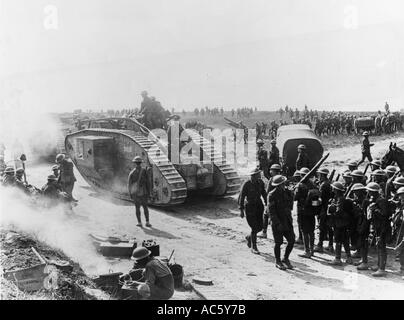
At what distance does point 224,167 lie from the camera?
561 inches

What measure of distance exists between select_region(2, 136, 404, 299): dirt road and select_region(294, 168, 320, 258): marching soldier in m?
0.30

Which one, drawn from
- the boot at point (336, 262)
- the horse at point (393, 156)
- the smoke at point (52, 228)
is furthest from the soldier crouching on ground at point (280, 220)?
the horse at point (393, 156)

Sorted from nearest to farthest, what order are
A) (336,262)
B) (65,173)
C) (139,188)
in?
(336,262)
(139,188)
(65,173)

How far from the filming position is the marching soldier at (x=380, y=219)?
8.00 metres

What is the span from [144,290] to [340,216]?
13.4 feet

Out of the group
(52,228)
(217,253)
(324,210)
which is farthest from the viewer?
(52,228)

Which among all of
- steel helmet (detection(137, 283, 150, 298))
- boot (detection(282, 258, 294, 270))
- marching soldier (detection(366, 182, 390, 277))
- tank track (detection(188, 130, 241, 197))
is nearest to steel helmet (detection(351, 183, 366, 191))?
marching soldier (detection(366, 182, 390, 277))

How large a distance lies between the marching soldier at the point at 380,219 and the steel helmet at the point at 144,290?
161 inches

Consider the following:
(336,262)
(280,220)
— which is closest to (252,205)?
(280,220)

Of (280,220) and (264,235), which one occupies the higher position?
(280,220)

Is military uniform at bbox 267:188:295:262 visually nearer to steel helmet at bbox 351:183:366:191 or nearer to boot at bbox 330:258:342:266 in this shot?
boot at bbox 330:258:342:266

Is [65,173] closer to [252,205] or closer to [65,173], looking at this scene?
[65,173]

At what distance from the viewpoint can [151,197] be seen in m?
13.4

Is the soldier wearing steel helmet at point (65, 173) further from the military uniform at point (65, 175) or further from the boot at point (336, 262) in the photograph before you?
the boot at point (336, 262)
